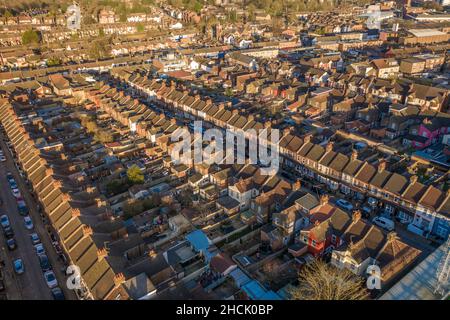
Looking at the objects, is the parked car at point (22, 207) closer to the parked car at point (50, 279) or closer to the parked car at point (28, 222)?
the parked car at point (28, 222)

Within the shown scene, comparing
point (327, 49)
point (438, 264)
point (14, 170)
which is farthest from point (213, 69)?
point (438, 264)

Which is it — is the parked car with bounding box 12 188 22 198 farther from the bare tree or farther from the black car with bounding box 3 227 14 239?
the bare tree

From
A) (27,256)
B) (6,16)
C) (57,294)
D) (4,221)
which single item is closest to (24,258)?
(27,256)

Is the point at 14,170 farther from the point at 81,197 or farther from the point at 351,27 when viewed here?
the point at 351,27

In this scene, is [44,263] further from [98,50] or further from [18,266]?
[98,50]

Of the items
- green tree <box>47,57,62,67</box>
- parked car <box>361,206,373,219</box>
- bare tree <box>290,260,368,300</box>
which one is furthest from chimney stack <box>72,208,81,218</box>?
green tree <box>47,57,62,67</box>
